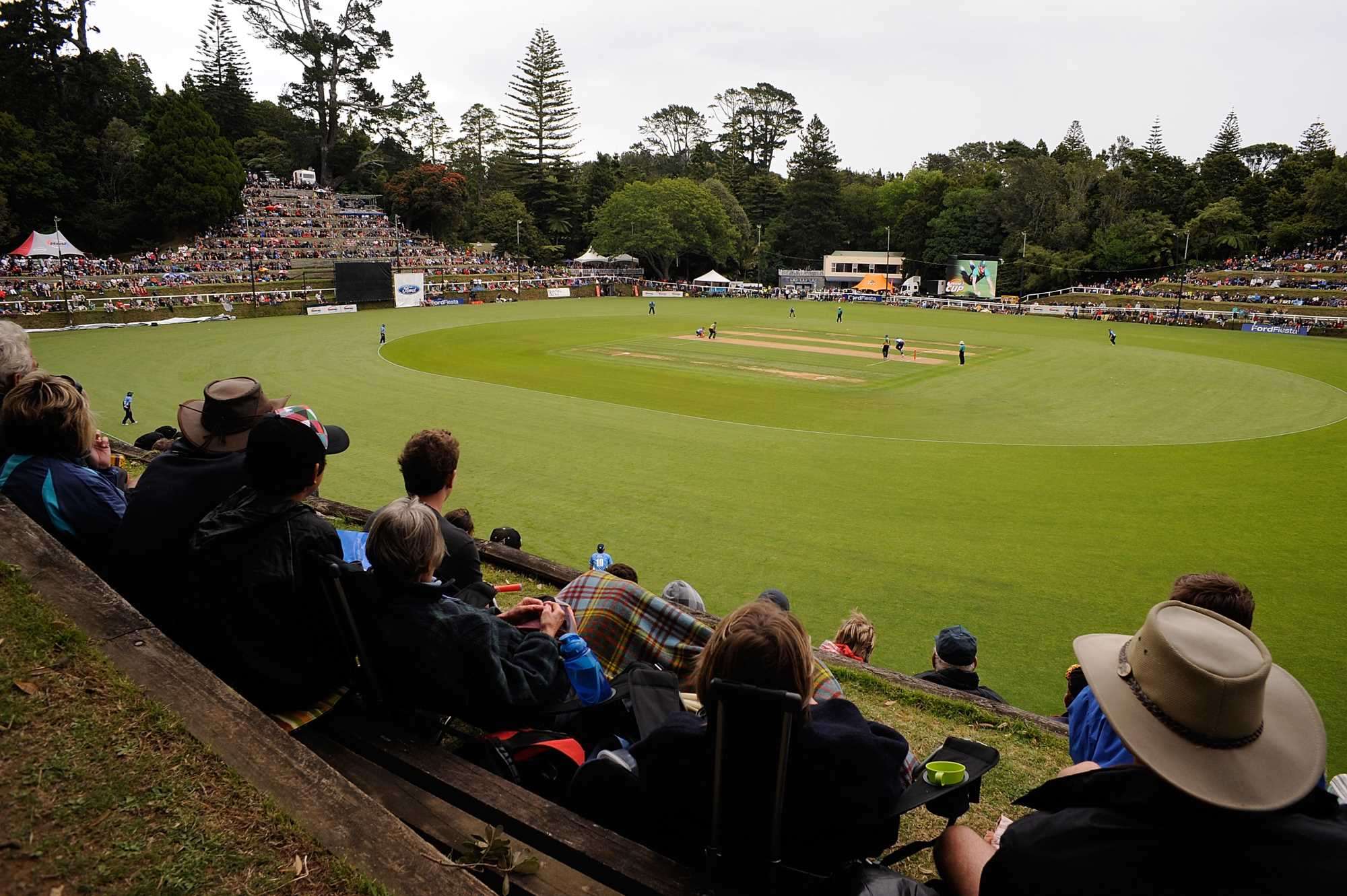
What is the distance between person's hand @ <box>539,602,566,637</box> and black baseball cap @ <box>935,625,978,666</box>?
3.38 metres

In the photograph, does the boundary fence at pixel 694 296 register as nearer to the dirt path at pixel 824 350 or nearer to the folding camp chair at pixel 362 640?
the dirt path at pixel 824 350

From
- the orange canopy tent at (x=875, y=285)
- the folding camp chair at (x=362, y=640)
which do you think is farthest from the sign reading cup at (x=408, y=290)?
the folding camp chair at (x=362, y=640)

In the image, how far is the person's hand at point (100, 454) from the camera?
17.0 ft

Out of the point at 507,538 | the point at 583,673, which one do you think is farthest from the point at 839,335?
the point at 583,673

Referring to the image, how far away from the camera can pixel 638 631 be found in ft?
12.8

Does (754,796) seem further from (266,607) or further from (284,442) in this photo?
(284,442)

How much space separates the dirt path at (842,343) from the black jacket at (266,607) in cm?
3625

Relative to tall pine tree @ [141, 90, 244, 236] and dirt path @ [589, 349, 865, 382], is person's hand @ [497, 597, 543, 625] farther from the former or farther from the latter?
tall pine tree @ [141, 90, 244, 236]

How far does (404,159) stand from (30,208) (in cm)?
4281

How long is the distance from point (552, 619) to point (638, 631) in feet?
1.52

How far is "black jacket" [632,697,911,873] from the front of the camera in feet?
8.16

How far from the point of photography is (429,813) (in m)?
2.74

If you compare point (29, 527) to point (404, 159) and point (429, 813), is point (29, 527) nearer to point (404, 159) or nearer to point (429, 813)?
point (429, 813)

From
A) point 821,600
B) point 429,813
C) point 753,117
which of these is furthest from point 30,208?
point 753,117
